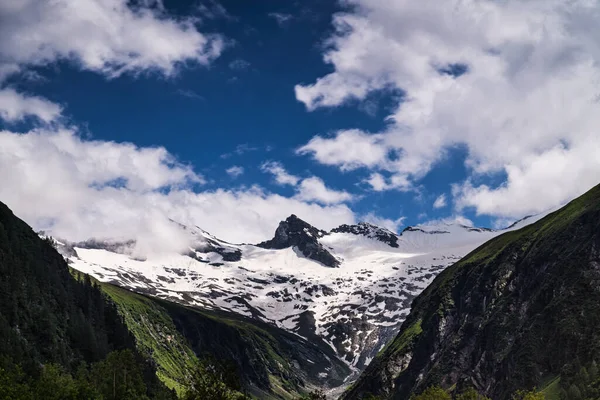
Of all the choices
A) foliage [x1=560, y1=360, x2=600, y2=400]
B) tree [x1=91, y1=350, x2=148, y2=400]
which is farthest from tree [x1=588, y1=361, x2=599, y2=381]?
tree [x1=91, y1=350, x2=148, y2=400]

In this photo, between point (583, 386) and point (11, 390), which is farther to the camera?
point (583, 386)

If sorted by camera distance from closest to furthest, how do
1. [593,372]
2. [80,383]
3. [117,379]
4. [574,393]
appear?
[80,383], [117,379], [574,393], [593,372]

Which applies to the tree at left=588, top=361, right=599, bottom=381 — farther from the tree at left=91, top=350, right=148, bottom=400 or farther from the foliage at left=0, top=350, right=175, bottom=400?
the tree at left=91, top=350, right=148, bottom=400

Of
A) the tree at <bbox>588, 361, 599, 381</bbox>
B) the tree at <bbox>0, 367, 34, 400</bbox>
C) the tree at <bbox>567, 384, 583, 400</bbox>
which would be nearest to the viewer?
the tree at <bbox>0, 367, 34, 400</bbox>

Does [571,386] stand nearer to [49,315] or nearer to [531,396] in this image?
[531,396]

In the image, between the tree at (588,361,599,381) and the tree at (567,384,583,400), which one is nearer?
the tree at (567,384,583,400)

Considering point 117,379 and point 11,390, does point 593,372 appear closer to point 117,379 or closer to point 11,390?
point 117,379

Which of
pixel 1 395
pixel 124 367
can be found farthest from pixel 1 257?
pixel 1 395

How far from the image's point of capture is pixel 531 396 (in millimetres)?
141500

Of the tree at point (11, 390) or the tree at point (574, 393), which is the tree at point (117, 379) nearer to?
the tree at point (11, 390)

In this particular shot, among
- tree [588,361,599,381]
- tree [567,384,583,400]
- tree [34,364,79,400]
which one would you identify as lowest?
tree [567,384,583,400]

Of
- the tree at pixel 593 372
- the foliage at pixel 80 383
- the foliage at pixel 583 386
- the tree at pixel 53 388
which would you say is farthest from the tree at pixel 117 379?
the tree at pixel 593 372

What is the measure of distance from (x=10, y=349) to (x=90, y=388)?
2925 centimetres

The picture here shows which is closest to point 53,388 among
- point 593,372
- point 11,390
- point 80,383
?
point 80,383
